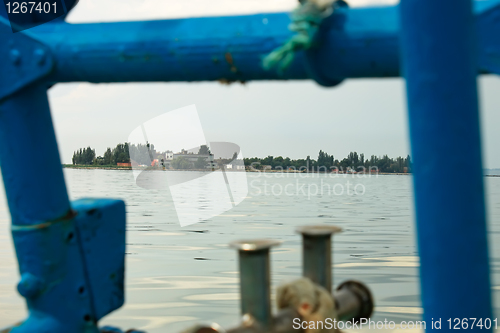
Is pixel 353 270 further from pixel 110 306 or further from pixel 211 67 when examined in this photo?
pixel 211 67

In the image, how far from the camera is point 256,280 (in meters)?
1.62

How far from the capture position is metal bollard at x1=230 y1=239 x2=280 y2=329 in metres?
1.59

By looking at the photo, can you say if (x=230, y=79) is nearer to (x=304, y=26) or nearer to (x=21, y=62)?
(x=304, y=26)

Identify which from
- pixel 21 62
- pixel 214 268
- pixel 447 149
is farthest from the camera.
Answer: pixel 214 268

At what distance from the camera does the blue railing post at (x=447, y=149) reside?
964 millimetres

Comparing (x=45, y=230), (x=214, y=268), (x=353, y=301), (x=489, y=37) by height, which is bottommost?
(x=214, y=268)

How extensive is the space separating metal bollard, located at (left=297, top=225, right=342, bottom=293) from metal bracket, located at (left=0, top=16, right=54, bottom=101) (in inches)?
45.1

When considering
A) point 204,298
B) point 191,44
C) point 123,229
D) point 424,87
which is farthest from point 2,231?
point 424,87

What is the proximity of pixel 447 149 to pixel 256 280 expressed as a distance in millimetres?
842

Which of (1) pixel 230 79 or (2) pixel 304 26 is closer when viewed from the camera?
(2) pixel 304 26

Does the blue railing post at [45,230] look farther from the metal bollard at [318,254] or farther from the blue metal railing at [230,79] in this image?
the metal bollard at [318,254]

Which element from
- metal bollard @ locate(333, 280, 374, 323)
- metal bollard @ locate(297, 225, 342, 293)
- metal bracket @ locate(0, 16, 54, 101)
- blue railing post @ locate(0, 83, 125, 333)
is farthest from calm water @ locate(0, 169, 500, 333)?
metal bracket @ locate(0, 16, 54, 101)

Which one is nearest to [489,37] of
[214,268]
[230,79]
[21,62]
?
[230,79]

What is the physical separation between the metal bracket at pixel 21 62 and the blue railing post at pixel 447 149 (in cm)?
132
